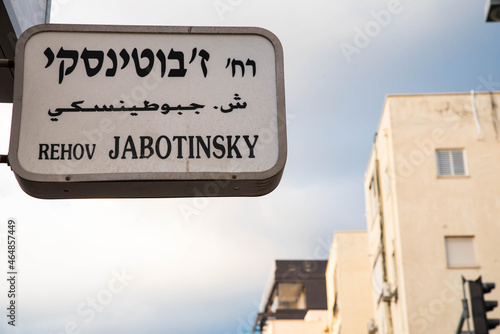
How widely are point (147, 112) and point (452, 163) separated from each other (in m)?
22.6

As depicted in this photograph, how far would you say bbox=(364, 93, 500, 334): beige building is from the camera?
918 inches

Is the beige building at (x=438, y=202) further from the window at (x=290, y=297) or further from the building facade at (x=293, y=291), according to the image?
the window at (x=290, y=297)

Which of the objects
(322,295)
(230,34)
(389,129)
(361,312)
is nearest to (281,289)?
(322,295)

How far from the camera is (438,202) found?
79.8 feet

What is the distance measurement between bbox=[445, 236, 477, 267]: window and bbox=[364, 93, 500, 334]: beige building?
30 mm

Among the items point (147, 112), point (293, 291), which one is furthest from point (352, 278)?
point (147, 112)

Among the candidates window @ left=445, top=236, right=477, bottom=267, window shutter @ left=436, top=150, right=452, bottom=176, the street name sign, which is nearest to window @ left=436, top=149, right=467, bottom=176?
window shutter @ left=436, top=150, right=452, bottom=176

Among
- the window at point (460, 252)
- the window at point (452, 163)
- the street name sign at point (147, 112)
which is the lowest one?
the street name sign at point (147, 112)

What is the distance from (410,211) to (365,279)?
35.4 feet

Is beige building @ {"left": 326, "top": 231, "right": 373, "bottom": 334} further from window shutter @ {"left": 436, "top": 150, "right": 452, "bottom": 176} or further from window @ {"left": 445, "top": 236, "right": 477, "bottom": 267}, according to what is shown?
window @ {"left": 445, "top": 236, "right": 477, "bottom": 267}

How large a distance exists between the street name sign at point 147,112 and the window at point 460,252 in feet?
70.4

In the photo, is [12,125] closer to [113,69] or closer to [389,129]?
[113,69]

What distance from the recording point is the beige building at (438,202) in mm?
23328

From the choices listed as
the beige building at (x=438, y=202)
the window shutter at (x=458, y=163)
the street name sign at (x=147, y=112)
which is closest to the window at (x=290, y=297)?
the beige building at (x=438, y=202)
